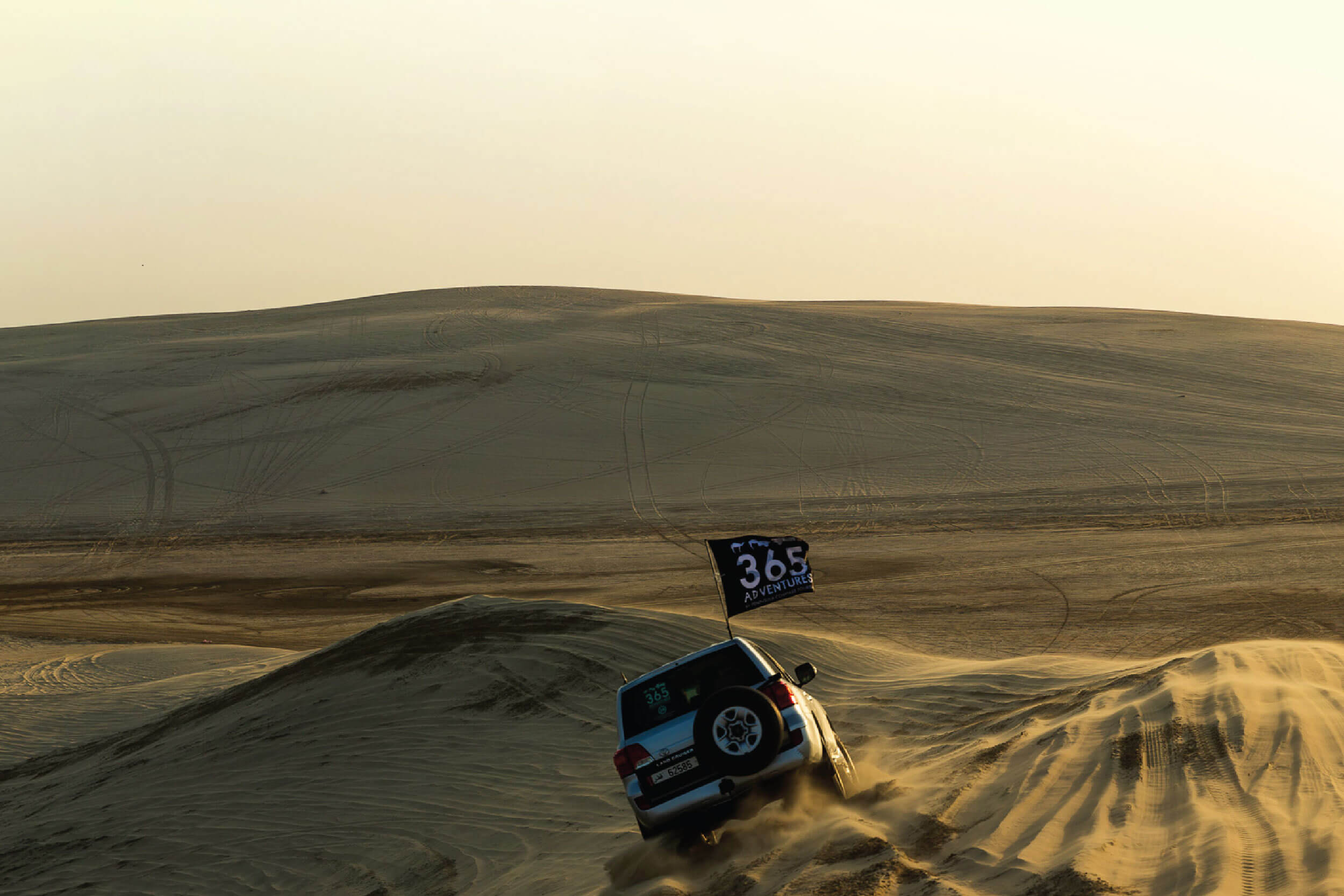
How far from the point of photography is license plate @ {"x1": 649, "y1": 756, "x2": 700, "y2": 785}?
732cm

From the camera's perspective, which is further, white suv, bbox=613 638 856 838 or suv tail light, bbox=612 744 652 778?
suv tail light, bbox=612 744 652 778

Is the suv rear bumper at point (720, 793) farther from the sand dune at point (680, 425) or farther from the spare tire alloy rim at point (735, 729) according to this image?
the sand dune at point (680, 425)

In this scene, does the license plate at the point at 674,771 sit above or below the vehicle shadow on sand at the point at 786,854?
above

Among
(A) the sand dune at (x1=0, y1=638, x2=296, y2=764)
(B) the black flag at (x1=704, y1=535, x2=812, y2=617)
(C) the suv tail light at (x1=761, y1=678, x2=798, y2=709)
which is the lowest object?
(A) the sand dune at (x1=0, y1=638, x2=296, y2=764)

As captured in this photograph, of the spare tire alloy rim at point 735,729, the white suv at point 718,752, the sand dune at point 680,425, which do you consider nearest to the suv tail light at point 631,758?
the white suv at point 718,752

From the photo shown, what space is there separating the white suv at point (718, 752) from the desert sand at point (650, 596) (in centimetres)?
32

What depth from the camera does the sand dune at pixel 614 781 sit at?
593 centimetres

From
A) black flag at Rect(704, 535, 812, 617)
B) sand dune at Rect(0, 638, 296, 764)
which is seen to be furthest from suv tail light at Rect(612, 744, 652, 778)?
sand dune at Rect(0, 638, 296, 764)

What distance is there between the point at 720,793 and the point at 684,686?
3.16ft

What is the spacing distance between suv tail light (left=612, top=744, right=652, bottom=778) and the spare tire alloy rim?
0.56 metres

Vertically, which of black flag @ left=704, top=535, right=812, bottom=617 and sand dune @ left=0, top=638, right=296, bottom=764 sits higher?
black flag @ left=704, top=535, right=812, bottom=617

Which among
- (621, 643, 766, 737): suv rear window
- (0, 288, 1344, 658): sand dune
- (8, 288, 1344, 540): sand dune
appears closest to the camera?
(621, 643, 766, 737): suv rear window

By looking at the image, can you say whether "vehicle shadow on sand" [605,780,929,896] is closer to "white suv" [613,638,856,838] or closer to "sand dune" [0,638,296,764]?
"white suv" [613,638,856,838]

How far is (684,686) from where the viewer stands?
7.95 m
